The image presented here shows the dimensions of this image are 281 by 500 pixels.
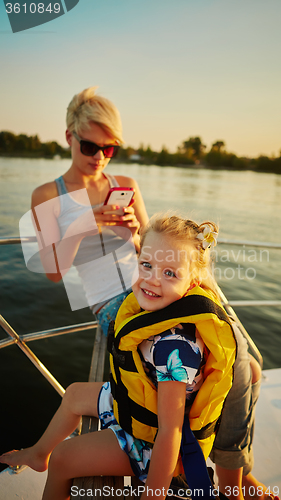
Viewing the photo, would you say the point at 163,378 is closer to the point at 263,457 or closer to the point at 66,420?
the point at 66,420

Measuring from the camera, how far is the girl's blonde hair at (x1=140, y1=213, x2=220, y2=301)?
109 centimetres

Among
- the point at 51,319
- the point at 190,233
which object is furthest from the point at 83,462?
the point at 51,319

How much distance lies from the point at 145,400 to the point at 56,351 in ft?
14.0

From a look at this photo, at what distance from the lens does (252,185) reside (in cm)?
3844

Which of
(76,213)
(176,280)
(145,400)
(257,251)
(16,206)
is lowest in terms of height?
(257,251)

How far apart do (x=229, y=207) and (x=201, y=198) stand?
11.6 feet

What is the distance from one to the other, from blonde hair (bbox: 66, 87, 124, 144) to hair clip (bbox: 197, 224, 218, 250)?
0.87 m

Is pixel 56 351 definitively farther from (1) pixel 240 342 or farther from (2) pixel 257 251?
(2) pixel 257 251

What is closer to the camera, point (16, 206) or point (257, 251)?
point (257, 251)

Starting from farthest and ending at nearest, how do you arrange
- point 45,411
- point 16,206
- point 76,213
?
1. point 16,206
2. point 45,411
3. point 76,213

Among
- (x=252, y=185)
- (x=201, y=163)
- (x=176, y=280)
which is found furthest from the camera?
(x=201, y=163)

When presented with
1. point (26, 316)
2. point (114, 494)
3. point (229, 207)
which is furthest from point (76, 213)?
point (229, 207)

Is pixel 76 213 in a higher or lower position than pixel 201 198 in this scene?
higher

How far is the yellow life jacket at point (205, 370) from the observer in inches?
38.1
